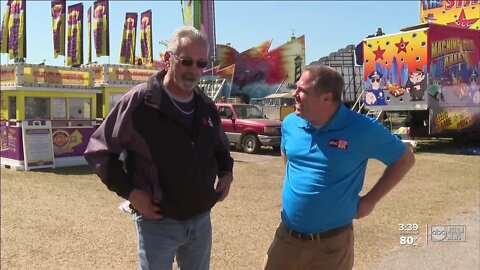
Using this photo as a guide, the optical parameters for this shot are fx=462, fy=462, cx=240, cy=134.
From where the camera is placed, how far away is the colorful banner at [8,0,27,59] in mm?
14367

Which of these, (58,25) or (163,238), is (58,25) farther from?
(163,238)

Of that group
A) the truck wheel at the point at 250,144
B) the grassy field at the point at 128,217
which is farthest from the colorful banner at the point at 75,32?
the grassy field at the point at 128,217

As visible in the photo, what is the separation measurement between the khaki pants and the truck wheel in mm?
12740

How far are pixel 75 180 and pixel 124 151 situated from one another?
26.4 ft

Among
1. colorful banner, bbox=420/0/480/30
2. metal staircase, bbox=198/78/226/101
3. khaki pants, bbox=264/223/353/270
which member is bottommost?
khaki pants, bbox=264/223/353/270

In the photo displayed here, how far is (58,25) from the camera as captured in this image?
16.4 meters

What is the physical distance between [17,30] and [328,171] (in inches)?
575

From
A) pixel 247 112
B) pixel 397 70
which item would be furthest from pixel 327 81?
pixel 247 112

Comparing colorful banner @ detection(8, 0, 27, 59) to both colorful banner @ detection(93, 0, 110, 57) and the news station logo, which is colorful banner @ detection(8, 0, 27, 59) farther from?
the news station logo

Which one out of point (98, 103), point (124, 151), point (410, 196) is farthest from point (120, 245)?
point (98, 103)

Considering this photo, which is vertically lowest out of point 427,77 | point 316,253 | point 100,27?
point 316,253

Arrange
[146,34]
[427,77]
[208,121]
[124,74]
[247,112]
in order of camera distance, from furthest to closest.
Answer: [146,34] < [247,112] < [427,77] < [124,74] < [208,121]

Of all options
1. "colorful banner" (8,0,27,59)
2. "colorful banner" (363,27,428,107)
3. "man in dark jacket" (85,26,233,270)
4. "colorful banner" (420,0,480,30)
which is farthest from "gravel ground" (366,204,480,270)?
"colorful banner" (420,0,480,30)

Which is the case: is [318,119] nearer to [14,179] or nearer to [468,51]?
[14,179]
